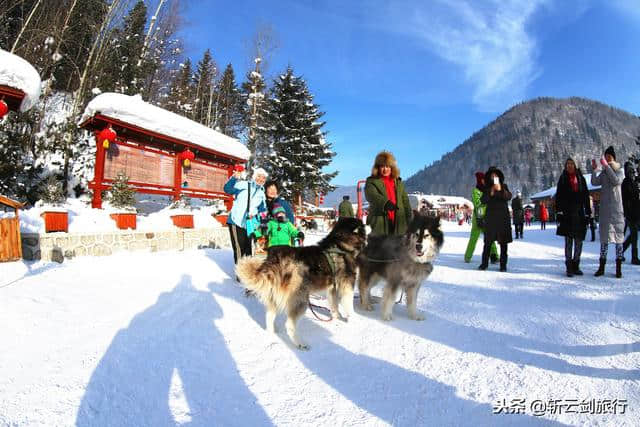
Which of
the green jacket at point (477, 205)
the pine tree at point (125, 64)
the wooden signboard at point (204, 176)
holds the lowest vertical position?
the green jacket at point (477, 205)

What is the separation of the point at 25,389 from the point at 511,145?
545ft

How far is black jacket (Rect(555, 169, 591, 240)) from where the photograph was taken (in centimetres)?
514

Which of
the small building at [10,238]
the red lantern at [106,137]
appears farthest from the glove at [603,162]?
the red lantern at [106,137]

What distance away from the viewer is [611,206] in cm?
508

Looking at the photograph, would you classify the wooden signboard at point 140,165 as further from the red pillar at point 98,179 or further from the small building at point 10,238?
the small building at point 10,238

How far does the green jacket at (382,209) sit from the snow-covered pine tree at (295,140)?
15887 mm

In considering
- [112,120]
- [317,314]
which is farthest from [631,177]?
[112,120]

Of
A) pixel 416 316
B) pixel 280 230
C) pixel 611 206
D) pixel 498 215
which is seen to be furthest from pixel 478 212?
pixel 280 230

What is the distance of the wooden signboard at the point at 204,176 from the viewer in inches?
419

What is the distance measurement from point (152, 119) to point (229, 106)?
23126mm

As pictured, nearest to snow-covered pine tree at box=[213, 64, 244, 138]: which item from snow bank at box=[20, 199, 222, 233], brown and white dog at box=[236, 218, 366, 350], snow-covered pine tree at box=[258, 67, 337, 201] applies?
snow-covered pine tree at box=[258, 67, 337, 201]

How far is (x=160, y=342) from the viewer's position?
2.83 m

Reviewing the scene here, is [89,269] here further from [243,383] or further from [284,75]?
[284,75]

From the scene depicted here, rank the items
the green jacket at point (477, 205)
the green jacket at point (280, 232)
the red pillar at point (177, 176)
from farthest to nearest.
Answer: the red pillar at point (177, 176) → the green jacket at point (477, 205) → the green jacket at point (280, 232)
